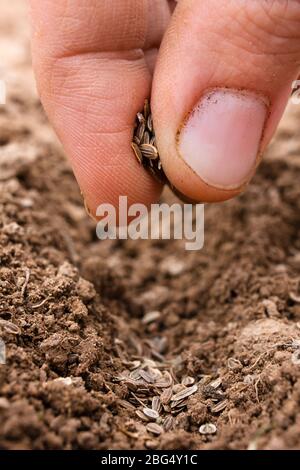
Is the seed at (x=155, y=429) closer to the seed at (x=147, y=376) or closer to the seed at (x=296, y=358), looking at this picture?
the seed at (x=147, y=376)

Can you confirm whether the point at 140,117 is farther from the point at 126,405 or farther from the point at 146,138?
the point at 126,405

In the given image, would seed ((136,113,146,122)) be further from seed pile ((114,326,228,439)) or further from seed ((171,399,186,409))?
seed ((171,399,186,409))

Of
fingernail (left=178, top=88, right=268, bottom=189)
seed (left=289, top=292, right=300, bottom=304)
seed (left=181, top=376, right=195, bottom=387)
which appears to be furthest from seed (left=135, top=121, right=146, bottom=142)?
seed (left=181, top=376, right=195, bottom=387)

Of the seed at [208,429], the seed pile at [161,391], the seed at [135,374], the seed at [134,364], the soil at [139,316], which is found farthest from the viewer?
the seed at [134,364]

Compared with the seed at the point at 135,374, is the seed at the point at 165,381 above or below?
below

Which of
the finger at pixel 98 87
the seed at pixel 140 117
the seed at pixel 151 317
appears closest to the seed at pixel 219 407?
the seed at pixel 151 317

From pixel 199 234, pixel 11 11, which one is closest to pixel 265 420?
pixel 199 234

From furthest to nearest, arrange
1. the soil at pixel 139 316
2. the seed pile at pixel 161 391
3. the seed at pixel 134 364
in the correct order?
1. the seed at pixel 134 364
2. the seed pile at pixel 161 391
3. the soil at pixel 139 316

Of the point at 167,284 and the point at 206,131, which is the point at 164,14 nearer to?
the point at 206,131

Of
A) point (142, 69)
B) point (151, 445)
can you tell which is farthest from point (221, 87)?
point (151, 445)
